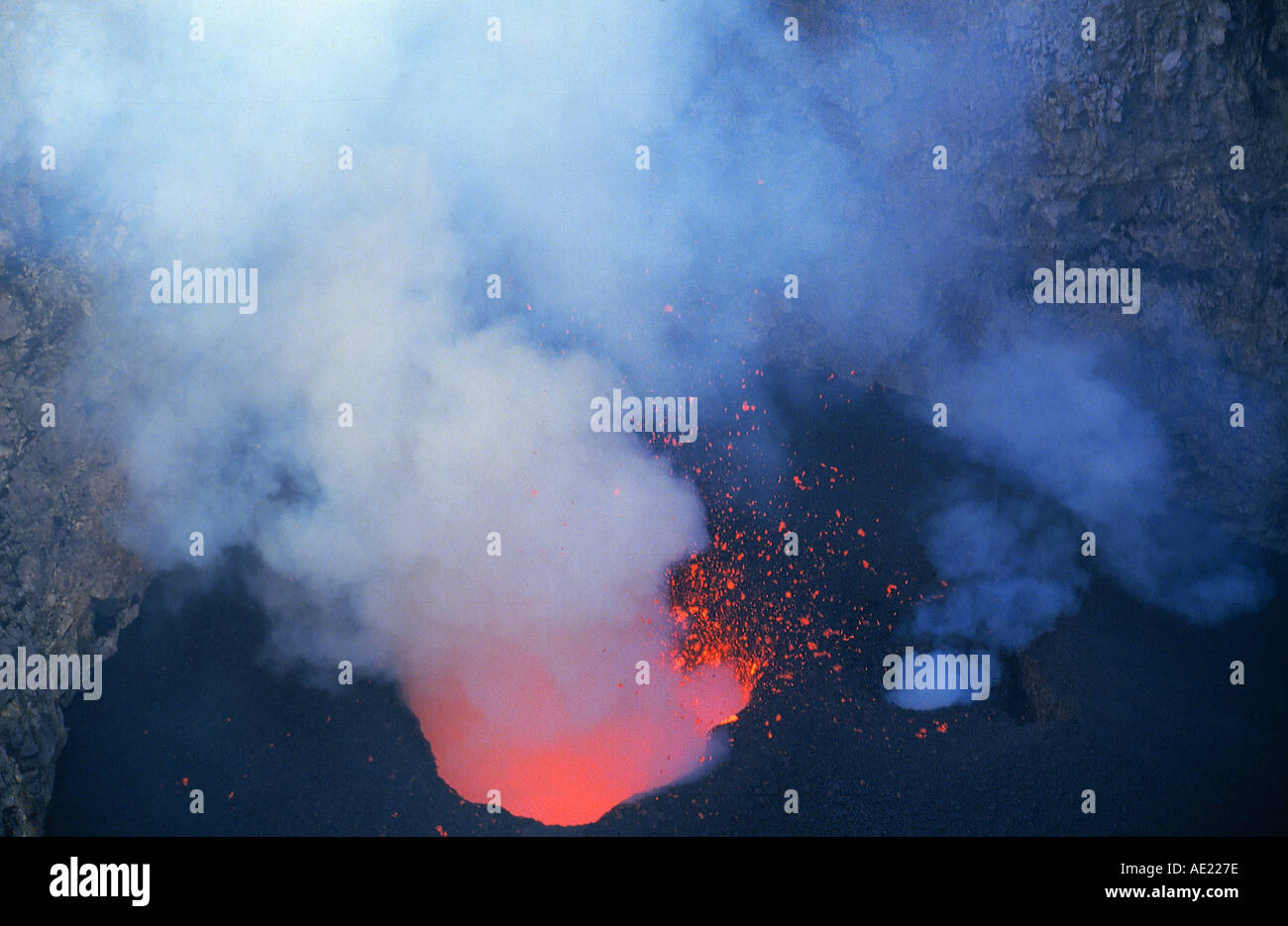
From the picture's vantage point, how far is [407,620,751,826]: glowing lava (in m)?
10.2

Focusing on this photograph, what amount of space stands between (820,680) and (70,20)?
34.8 feet

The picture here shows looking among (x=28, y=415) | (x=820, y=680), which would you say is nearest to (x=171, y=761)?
(x=28, y=415)

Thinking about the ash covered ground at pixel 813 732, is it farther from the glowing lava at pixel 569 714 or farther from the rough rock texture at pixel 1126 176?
the rough rock texture at pixel 1126 176

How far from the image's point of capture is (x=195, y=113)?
1061 cm

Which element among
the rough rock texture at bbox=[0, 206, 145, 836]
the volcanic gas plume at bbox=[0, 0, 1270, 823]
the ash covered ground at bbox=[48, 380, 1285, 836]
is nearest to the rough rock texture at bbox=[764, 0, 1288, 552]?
the volcanic gas plume at bbox=[0, 0, 1270, 823]

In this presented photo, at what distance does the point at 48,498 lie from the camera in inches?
405

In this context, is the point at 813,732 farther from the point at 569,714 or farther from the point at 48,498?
the point at 48,498

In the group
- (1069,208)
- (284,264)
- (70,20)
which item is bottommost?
(284,264)

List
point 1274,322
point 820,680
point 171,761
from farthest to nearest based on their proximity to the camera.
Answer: point 1274,322
point 820,680
point 171,761

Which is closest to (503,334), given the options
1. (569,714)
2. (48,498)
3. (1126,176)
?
(569,714)

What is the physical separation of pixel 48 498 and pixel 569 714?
6.01m

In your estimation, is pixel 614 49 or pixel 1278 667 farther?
pixel 614 49

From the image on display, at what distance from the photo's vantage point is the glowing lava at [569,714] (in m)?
10.2

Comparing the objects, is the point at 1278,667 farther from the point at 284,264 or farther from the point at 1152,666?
the point at 284,264
